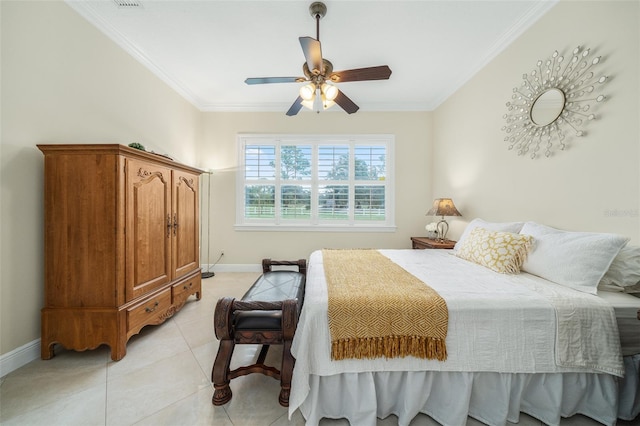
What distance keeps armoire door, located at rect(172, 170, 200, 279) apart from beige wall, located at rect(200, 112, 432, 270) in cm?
110

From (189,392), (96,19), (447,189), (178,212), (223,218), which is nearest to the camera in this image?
(189,392)

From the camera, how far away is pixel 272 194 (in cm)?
393

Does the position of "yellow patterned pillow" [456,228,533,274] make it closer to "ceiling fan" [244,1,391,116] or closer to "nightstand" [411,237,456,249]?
"nightstand" [411,237,456,249]

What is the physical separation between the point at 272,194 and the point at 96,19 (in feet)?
8.75

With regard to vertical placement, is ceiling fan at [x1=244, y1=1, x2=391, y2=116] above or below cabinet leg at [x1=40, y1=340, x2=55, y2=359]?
above

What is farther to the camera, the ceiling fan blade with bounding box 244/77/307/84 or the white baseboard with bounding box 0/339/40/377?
the ceiling fan blade with bounding box 244/77/307/84

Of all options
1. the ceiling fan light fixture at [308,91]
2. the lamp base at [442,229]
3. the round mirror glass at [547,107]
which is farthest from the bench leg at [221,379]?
the lamp base at [442,229]

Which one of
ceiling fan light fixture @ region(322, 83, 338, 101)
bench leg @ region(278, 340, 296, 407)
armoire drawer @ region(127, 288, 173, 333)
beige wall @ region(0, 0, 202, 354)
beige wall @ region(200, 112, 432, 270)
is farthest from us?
beige wall @ region(200, 112, 432, 270)

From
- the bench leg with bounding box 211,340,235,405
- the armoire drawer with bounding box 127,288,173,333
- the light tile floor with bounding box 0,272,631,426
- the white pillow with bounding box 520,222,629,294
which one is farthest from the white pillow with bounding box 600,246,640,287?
the armoire drawer with bounding box 127,288,173,333

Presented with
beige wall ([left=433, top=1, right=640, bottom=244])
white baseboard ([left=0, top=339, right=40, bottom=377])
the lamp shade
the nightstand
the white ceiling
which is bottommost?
white baseboard ([left=0, top=339, right=40, bottom=377])

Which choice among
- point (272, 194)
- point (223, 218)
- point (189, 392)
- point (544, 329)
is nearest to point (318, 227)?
point (272, 194)

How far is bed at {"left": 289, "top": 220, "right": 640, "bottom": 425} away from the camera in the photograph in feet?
3.82

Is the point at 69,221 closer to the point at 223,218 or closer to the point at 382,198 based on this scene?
the point at 223,218

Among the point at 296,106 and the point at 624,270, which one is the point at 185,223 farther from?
the point at 624,270
